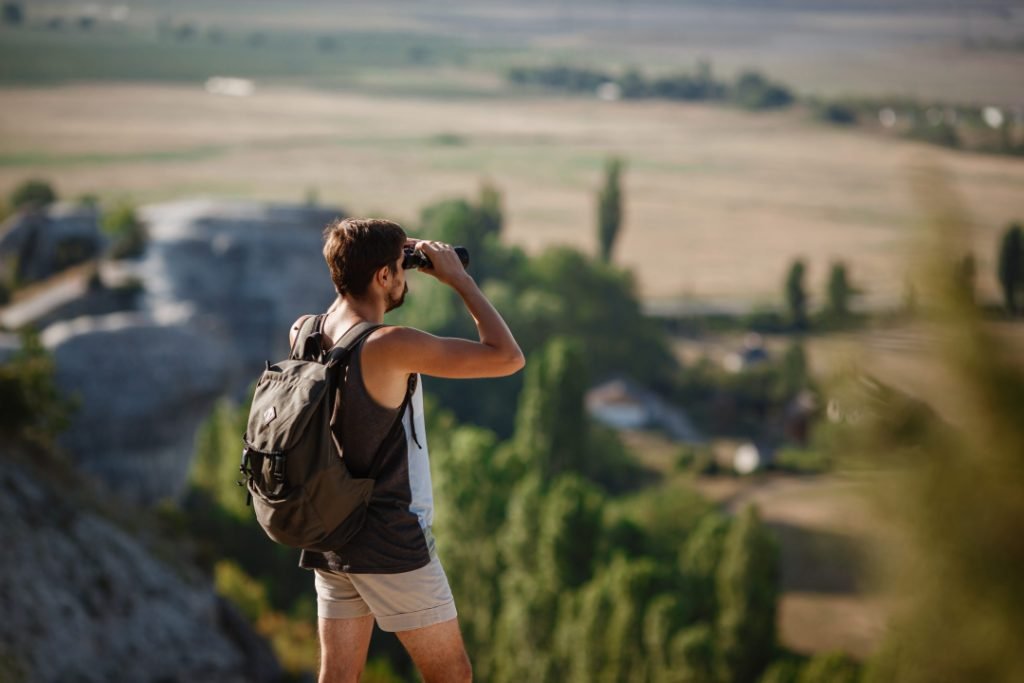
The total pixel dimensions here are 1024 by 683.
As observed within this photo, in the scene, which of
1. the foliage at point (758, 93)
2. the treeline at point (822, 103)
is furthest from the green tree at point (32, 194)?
the foliage at point (758, 93)

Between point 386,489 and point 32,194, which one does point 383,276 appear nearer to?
point 386,489

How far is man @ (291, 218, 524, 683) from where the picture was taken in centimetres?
440

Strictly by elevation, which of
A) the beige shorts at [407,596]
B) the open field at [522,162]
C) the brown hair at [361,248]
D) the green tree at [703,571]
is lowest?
the open field at [522,162]

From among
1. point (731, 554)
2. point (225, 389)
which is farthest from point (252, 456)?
point (225, 389)

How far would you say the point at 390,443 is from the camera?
4590 mm

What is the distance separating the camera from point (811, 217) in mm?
120812

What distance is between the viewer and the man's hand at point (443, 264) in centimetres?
460

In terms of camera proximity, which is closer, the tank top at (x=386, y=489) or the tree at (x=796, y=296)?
the tank top at (x=386, y=489)

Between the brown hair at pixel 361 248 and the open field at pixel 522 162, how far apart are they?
283ft

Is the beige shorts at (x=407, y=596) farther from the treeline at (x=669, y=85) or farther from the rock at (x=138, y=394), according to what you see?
the treeline at (x=669, y=85)

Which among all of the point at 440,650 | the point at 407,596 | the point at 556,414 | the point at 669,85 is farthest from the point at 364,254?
the point at 669,85

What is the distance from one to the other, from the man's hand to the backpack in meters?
0.35

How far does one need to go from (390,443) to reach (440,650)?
82 cm

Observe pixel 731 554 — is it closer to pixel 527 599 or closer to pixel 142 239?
pixel 527 599
